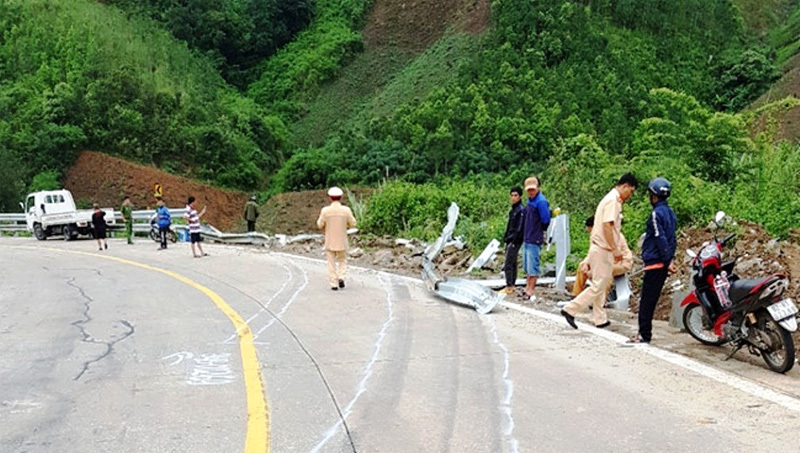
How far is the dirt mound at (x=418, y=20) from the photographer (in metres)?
55.5

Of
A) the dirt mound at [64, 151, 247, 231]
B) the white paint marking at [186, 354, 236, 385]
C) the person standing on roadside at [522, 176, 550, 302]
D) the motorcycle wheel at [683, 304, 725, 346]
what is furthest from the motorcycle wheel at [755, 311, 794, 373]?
the dirt mound at [64, 151, 247, 231]

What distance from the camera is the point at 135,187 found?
4056cm

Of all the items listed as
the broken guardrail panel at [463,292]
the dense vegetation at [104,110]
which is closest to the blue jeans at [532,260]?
the broken guardrail panel at [463,292]

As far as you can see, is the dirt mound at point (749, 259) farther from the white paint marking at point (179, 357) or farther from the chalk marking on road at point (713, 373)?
the white paint marking at point (179, 357)

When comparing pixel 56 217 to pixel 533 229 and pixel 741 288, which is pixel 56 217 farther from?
pixel 741 288

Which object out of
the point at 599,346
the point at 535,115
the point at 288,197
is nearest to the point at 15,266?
the point at 599,346

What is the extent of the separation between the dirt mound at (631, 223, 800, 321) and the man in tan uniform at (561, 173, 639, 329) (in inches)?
46.9

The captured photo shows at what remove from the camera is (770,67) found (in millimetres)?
50750

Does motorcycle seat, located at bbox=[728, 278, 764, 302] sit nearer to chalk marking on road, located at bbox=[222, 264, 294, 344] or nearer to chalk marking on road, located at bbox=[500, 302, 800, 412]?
chalk marking on road, located at bbox=[500, 302, 800, 412]

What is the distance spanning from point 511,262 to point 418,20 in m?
52.3

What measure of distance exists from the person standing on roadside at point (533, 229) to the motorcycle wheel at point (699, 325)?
9.63 ft

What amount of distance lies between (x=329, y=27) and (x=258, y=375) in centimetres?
6058

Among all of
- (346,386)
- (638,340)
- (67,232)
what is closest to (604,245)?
(638,340)

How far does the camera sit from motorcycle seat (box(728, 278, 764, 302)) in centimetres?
637
